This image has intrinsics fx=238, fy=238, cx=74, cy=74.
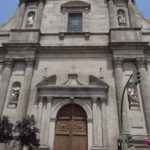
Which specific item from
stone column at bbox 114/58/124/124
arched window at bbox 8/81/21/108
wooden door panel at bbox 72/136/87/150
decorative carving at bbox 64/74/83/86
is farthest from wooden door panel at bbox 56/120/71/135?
stone column at bbox 114/58/124/124

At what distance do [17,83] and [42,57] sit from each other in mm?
2442

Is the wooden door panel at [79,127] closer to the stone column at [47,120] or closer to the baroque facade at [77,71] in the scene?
the baroque facade at [77,71]

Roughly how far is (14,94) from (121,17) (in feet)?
31.8

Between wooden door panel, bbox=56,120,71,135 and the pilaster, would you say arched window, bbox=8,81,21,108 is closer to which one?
wooden door panel, bbox=56,120,71,135

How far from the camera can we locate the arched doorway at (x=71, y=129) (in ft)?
42.6

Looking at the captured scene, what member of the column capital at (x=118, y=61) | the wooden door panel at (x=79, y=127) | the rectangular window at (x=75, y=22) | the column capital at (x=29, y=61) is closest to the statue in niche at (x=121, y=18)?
the rectangular window at (x=75, y=22)

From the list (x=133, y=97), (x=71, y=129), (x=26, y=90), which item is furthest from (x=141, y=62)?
(x=26, y=90)

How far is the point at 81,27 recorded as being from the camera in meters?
18.0

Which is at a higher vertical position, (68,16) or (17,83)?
(68,16)

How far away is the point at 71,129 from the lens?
530 inches

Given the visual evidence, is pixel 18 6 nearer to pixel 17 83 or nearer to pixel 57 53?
pixel 57 53

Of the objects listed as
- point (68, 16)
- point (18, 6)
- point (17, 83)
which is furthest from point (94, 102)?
point (18, 6)

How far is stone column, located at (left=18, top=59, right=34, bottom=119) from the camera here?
13.8 meters

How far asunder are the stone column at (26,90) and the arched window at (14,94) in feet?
1.46
